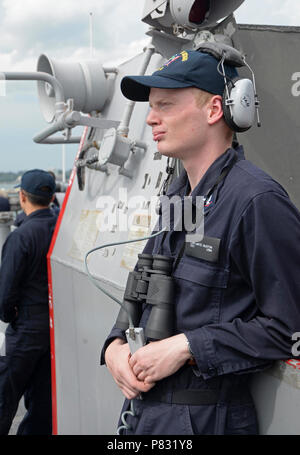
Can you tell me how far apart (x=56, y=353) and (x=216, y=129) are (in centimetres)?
234

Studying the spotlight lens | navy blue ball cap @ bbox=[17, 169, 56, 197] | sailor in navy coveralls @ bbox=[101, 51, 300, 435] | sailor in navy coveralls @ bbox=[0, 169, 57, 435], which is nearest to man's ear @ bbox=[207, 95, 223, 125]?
sailor in navy coveralls @ bbox=[101, 51, 300, 435]

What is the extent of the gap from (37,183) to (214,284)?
2620 millimetres

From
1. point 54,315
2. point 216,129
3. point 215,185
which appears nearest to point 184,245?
point 215,185

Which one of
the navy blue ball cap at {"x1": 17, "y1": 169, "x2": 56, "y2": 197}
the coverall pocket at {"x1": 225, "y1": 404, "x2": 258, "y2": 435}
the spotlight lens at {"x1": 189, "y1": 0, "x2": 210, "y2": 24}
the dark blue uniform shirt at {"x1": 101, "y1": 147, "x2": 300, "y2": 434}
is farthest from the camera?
the navy blue ball cap at {"x1": 17, "y1": 169, "x2": 56, "y2": 197}

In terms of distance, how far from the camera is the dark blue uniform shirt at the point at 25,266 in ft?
10.9

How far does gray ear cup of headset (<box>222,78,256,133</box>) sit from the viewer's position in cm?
135

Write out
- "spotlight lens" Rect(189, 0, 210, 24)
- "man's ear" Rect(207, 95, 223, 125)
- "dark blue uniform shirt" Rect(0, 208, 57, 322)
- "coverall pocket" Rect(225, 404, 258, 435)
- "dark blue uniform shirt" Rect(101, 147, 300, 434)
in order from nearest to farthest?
"dark blue uniform shirt" Rect(101, 147, 300, 434)
"coverall pocket" Rect(225, 404, 258, 435)
"man's ear" Rect(207, 95, 223, 125)
"spotlight lens" Rect(189, 0, 210, 24)
"dark blue uniform shirt" Rect(0, 208, 57, 322)

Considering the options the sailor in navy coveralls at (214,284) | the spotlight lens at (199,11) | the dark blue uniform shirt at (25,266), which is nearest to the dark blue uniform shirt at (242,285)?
the sailor in navy coveralls at (214,284)

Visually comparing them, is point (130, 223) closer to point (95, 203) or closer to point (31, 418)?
point (95, 203)

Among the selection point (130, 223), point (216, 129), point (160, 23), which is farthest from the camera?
point (130, 223)

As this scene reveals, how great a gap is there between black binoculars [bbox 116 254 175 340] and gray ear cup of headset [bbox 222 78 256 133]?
0.43m

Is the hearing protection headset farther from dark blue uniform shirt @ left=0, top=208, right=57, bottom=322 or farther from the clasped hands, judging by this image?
dark blue uniform shirt @ left=0, top=208, right=57, bottom=322

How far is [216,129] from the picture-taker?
1.40 metres

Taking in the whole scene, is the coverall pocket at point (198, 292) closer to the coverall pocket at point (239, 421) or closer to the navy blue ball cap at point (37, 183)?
the coverall pocket at point (239, 421)
